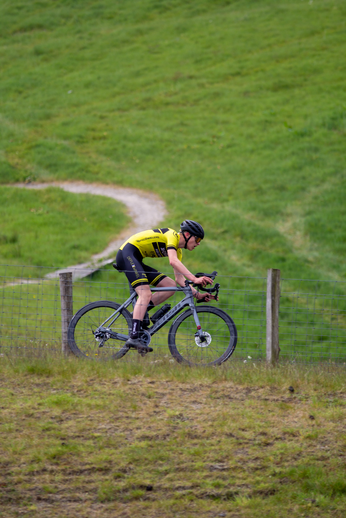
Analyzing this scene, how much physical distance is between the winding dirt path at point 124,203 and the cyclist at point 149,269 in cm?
1015

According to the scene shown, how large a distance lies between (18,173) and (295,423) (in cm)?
2195

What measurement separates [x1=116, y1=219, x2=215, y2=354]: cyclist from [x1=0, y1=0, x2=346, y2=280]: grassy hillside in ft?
37.4

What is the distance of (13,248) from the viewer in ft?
63.4

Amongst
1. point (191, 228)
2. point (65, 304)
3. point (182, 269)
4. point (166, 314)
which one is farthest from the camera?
point (65, 304)

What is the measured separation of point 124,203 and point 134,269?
15.9 meters

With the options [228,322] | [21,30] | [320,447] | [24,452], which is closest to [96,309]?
[228,322]

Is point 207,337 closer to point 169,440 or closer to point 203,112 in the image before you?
point 169,440

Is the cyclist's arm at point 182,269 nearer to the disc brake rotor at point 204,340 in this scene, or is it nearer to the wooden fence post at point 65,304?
the disc brake rotor at point 204,340

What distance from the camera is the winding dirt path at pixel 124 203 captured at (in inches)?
747

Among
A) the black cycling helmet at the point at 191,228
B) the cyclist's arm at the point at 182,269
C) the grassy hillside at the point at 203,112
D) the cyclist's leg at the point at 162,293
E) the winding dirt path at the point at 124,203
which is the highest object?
the grassy hillside at the point at 203,112

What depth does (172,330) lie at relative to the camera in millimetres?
7379

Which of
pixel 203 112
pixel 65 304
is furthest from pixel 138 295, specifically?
pixel 203 112

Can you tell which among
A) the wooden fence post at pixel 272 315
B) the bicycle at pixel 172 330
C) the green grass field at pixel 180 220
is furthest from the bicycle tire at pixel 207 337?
the wooden fence post at pixel 272 315

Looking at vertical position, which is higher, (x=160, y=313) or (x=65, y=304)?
(x=65, y=304)
